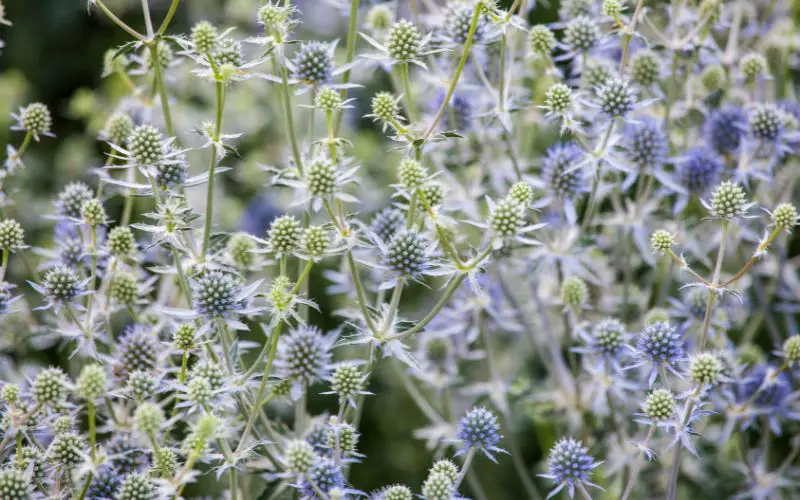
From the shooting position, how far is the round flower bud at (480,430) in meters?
1.15

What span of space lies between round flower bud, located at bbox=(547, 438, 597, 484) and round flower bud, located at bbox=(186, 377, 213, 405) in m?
0.48

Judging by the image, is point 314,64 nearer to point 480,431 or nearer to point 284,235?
point 284,235

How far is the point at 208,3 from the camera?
8.77 ft

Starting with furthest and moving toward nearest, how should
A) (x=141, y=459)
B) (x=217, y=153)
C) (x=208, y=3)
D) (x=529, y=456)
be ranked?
(x=208, y=3)
(x=529, y=456)
(x=141, y=459)
(x=217, y=153)

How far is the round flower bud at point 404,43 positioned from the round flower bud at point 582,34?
417 millimetres

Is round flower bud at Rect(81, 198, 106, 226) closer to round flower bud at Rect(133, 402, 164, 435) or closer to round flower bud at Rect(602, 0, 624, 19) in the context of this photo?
round flower bud at Rect(133, 402, 164, 435)

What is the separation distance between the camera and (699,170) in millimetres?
1529

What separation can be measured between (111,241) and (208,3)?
5.33 ft

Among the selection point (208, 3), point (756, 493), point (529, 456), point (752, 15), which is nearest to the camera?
point (756, 493)

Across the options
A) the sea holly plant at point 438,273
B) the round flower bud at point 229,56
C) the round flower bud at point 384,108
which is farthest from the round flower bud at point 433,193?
the round flower bud at point 229,56

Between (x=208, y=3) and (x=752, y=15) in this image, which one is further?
(x=208, y=3)

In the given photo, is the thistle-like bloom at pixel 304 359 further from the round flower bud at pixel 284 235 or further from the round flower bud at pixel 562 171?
the round flower bud at pixel 562 171

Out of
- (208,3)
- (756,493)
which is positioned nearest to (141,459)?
(756,493)

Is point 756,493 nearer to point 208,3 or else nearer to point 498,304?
point 498,304
